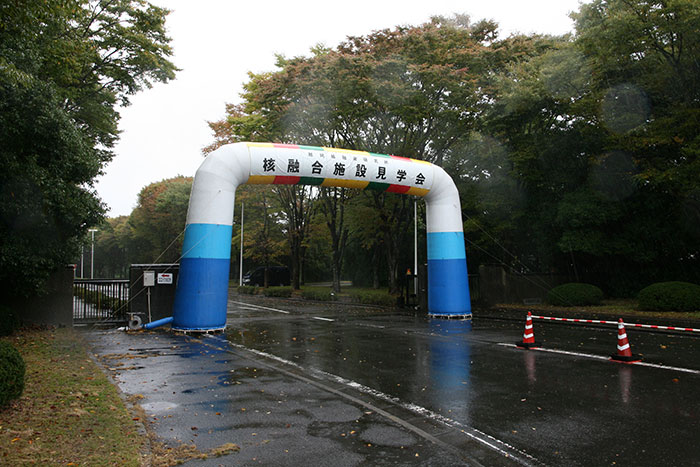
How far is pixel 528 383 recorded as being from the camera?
8.02m

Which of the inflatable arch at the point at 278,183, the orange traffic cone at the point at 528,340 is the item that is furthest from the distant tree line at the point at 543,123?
the orange traffic cone at the point at 528,340

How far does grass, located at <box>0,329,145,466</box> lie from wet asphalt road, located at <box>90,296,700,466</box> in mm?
484

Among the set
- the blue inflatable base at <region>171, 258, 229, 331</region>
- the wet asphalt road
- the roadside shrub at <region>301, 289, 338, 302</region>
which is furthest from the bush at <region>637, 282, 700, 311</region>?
the roadside shrub at <region>301, 289, 338, 302</region>

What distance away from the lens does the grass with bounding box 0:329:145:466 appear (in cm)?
462

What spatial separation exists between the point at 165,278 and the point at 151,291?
24.2 inches

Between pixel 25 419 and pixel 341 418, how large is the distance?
3.62 metres

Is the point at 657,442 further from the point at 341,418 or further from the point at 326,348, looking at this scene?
the point at 326,348

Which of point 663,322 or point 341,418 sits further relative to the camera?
point 663,322

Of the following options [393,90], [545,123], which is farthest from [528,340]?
[545,123]

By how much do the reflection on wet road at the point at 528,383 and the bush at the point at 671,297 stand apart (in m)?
5.15

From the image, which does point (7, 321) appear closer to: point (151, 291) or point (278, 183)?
point (151, 291)

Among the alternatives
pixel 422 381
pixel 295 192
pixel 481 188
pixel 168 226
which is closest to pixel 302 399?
pixel 422 381

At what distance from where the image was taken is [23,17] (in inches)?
320

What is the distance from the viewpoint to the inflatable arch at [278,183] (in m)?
14.4
